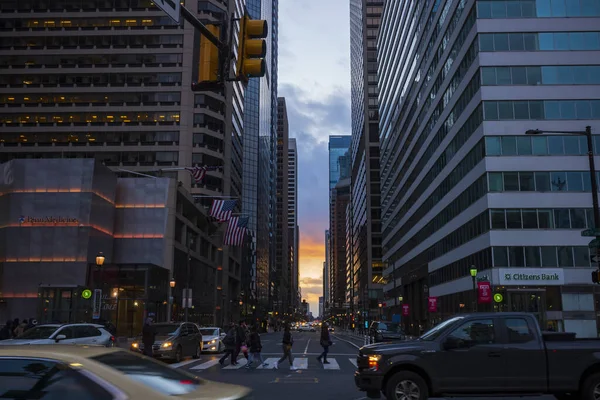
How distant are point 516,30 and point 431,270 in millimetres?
29529

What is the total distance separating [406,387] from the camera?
432 inches

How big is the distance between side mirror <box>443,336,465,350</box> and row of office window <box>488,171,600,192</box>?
1442 inches

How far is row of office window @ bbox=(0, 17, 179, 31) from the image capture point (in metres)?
74.9

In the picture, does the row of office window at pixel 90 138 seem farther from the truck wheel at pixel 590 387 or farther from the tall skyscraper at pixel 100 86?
the truck wheel at pixel 590 387

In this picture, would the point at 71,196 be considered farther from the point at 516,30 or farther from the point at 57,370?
the point at 57,370

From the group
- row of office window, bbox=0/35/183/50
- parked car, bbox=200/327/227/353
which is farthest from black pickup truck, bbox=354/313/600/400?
row of office window, bbox=0/35/183/50

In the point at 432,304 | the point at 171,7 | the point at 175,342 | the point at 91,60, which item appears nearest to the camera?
the point at 171,7

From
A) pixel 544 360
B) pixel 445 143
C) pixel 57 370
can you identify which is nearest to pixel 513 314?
pixel 544 360

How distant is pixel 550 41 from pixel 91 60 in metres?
55.7

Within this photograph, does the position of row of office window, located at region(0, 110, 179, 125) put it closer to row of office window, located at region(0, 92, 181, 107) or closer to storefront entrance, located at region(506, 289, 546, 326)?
row of office window, located at region(0, 92, 181, 107)

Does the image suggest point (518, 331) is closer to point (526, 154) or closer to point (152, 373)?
point (152, 373)

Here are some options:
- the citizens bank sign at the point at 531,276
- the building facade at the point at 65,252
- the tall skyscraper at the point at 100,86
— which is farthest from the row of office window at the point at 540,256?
the tall skyscraper at the point at 100,86

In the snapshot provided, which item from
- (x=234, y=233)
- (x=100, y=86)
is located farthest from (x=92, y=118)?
(x=234, y=233)

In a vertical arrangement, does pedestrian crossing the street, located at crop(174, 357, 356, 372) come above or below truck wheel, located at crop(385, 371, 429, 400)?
below
